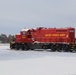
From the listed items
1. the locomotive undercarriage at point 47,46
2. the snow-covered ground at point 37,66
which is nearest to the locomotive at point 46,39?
the locomotive undercarriage at point 47,46

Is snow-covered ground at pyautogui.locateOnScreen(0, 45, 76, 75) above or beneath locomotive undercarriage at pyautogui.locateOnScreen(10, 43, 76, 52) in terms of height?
beneath

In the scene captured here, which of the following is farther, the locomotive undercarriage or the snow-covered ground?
the locomotive undercarriage

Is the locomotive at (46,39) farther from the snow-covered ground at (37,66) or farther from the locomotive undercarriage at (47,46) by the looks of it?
the snow-covered ground at (37,66)

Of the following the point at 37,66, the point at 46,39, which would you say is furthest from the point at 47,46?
the point at 37,66

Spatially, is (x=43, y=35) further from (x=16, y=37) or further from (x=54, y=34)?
(x=16, y=37)

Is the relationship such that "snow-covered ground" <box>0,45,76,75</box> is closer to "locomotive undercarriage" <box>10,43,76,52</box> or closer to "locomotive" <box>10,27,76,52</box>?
"locomotive undercarriage" <box>10,43,76,52</box>

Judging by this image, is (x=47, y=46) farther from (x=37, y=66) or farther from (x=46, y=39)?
(x=37, y=66)

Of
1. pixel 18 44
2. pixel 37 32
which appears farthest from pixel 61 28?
pixel 18 44

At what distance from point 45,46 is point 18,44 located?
496 cm

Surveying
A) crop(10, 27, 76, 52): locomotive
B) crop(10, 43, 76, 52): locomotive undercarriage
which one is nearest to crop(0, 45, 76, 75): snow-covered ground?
crop(10, 43, 76, 52): locomotive undercarriage

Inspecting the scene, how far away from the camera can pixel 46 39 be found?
38938 millimetres

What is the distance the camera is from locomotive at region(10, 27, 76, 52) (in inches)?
1456

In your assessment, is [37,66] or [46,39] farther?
[46,39]

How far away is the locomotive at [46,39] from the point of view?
3699 cm
